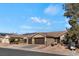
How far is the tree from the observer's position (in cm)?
1594

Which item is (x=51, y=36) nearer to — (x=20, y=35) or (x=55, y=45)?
(x=55, y=45)

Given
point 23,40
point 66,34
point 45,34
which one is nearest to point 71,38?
point 66,34

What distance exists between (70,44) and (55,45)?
0.95 metres

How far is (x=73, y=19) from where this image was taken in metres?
16.3

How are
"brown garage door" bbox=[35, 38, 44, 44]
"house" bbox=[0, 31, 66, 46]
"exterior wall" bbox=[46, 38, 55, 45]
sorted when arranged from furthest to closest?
"exterior wall" bbox=[46, 38, 55, 45] < "brown garage door" bbox=[35, 38, 44, 44] < "house" bbox=[0, 31, 66, 46]

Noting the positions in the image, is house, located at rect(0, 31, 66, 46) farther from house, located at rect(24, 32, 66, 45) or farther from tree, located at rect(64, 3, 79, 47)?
tree, located at rect(64, 3, 79, 47)

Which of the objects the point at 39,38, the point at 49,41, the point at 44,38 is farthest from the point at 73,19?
the point at 39,38

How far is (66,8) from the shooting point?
16.1 m

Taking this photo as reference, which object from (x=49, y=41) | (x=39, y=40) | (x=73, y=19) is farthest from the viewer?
(x=39, y=40)

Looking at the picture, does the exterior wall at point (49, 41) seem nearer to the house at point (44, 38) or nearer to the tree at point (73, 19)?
the house at point (44, 38)

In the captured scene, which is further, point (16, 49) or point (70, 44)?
point (16, 49)

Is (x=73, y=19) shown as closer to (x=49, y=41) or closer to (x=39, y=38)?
(x=49, y=41)

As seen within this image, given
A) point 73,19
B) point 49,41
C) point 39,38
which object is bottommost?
point 49,41

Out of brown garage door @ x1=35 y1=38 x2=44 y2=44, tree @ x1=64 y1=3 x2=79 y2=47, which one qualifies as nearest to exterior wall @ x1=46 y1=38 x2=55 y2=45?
brown garage door @ x1=35 y1=38 x2=44 y2=44
